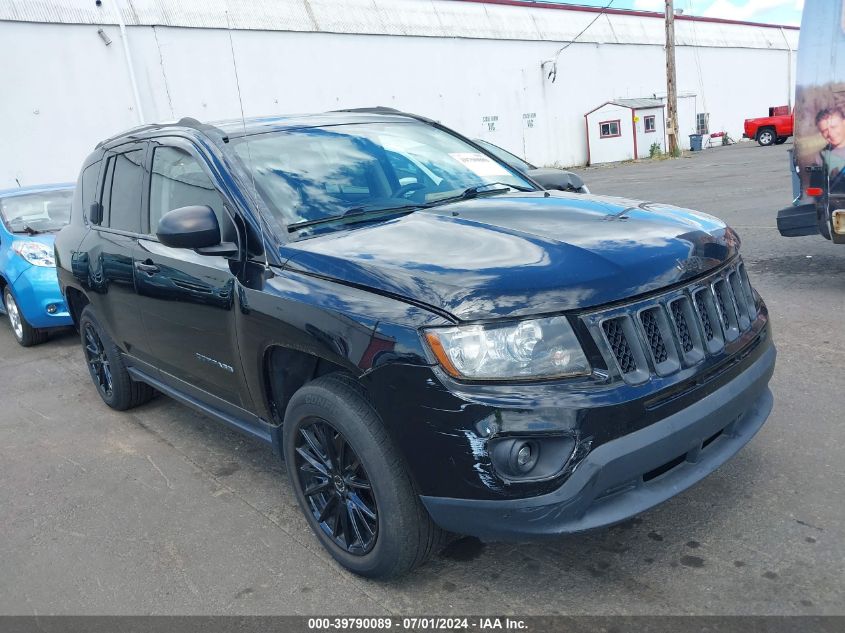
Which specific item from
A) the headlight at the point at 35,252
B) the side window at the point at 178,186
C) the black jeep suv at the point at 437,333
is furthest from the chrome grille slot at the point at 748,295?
the headlight at the point at 35,252

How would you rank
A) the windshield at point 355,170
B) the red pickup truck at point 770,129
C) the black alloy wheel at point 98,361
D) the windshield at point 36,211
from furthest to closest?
the red pickup truck at point 770,129 → the windshield at point 36,211 → the black alloy wheel at point 98,361 → the windshield at point 355,170

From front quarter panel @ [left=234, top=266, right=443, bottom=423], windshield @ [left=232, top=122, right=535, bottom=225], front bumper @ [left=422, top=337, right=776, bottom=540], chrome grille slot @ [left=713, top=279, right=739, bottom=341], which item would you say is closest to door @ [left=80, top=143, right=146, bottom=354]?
windshield @ [left=232, top=122, right=535, bottom=225]

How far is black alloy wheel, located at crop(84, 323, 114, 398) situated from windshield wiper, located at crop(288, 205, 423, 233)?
8.54ft

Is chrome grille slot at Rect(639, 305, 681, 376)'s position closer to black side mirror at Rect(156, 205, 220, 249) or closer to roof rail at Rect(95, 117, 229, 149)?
black side mirror at Rect(156, 205, 220, 249)

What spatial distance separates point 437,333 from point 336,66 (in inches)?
1043

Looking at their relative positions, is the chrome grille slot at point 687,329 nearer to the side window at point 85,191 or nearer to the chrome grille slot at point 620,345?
the chrome grille slot at point 620,345

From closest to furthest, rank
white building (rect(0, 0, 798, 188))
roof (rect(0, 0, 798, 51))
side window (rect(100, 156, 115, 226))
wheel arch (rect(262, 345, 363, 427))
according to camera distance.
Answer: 1. wheel arch (rect(262, 345, 363, 427))
2. side window (rect(100, 156, 115, 226))
3. white building (rect(0, 0, 798, 188))
4. roof (rect(0, 0, 798, 51))

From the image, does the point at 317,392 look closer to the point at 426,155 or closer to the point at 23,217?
the point at 426,155

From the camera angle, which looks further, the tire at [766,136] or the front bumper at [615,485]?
the tire at [766,136]

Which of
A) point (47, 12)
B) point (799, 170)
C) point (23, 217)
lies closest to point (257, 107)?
point (47, 12)

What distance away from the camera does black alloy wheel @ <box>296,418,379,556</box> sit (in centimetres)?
278

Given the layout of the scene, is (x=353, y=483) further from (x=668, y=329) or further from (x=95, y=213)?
(x=95, y=213)

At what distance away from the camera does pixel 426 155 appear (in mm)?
3893

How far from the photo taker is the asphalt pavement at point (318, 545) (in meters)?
2.68
